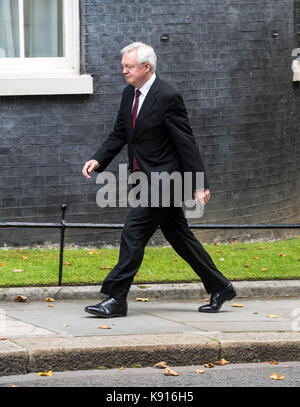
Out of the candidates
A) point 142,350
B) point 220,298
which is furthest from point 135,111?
point 142,350

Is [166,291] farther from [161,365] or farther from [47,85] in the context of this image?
[47,85]

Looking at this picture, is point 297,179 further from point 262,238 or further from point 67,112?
point 67,112

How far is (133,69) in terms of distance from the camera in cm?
788

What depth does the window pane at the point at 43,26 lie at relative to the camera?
11.2 meters

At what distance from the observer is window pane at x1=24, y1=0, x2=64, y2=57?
36.9ft

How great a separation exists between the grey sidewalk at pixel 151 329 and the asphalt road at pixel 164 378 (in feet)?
0.32

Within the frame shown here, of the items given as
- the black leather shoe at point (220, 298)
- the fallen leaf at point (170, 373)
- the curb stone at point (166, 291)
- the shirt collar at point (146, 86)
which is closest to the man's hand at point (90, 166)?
the shirt collar at point (146, 86)

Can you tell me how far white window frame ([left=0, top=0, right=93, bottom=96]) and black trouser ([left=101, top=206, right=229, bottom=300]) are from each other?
3.27 m

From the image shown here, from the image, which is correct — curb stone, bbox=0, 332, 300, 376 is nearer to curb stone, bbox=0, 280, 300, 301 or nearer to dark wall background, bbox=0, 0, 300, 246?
curb stone, bbox=0, 280, 300, 301

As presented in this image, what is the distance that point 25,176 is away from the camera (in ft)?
36.0

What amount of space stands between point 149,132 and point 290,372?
2.18 m

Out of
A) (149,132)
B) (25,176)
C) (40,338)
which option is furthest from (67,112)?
(40,338)

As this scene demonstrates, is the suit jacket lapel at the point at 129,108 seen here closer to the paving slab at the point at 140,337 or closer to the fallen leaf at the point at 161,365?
the paving slab at the point at 140,337

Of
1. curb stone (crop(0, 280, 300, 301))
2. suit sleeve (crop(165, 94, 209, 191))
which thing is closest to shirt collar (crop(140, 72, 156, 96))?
suit sleeve (crop(165, 94, 209, 191))
